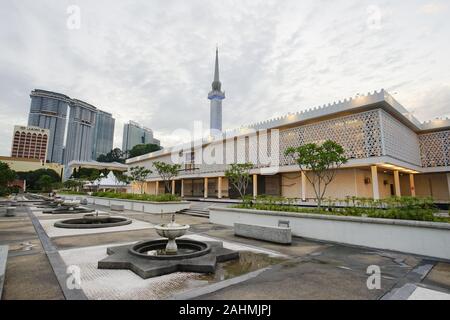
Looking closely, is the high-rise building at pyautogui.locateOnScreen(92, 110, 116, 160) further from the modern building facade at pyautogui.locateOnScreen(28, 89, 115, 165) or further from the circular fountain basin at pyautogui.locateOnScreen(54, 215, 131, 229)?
the circular fountain basin at pyautogui.locateOnScreen(54, 215, 131, 229)

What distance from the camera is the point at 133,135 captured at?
488 feet

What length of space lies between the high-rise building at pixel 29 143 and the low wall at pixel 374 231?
445 feet

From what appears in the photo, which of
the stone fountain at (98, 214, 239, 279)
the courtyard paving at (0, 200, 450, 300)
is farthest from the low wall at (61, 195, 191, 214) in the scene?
the stone fountain at (98, 214, 239, 279)

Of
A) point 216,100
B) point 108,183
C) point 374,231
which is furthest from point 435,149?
point 216,100

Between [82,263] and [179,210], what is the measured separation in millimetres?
14097

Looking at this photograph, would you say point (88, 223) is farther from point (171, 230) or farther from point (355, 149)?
point (355, 149)

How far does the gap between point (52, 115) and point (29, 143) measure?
3780 cm

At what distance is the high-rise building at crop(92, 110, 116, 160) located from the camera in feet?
537

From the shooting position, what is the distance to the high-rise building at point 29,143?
→ 11219cm

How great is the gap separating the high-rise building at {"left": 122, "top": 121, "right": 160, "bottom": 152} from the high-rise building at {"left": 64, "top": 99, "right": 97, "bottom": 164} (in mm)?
25121

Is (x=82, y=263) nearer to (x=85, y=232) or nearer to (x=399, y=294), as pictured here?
(x=85, y=232)

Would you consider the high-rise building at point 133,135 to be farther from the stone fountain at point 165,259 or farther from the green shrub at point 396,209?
the green shrub at point 396,209
